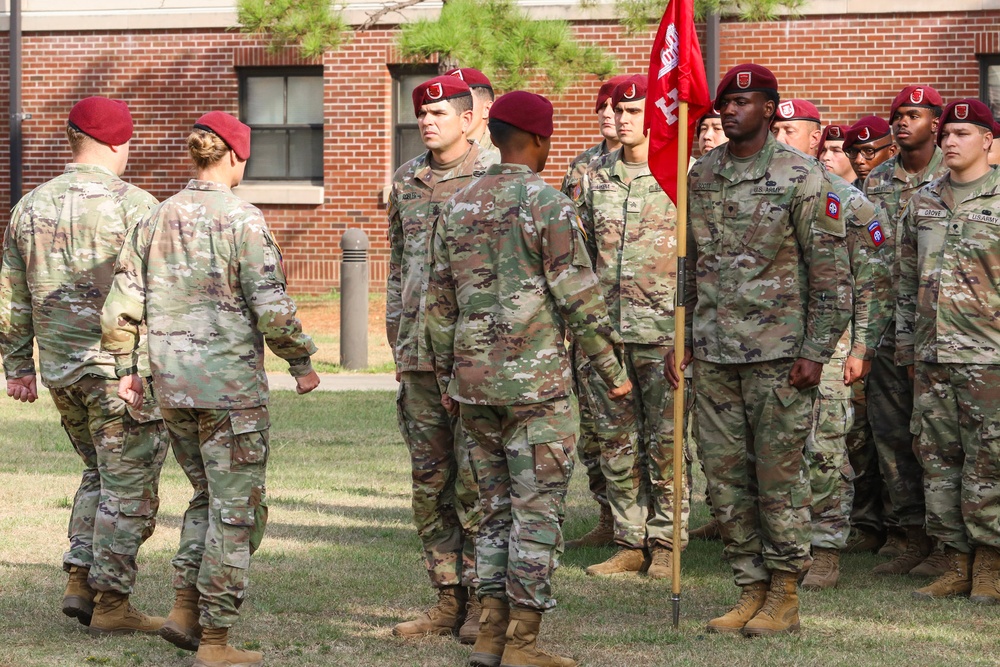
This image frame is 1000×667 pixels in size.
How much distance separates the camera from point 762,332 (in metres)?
6.06

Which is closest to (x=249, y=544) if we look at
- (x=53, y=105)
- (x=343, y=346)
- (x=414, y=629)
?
(x=414, y=629)

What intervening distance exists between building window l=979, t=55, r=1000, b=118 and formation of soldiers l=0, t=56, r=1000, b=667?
10597mm

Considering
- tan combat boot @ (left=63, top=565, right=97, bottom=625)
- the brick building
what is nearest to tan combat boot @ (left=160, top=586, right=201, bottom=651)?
tan combat boot @ (left=63, top=565, right=97, bottom=625)

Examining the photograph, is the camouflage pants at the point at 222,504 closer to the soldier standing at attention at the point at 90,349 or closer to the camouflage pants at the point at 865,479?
the soldier standing at attention at the point at 90,349

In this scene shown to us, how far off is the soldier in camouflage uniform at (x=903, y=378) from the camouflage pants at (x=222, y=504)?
3748 millimetres

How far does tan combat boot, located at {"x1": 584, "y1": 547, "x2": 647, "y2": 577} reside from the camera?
725 centimetres

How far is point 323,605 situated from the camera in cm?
656

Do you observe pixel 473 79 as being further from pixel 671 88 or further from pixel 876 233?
pixel 876 233

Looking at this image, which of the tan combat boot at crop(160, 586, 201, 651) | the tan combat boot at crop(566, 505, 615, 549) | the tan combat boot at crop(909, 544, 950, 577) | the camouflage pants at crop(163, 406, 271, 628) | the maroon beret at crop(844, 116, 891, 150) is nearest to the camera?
the camouflage pants at crop(163, 406, 271, 628)

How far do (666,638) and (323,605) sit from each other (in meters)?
1.66

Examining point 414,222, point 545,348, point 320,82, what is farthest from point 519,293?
point 320,82

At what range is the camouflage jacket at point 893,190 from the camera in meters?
7.59

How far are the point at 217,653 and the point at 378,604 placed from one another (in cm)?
125

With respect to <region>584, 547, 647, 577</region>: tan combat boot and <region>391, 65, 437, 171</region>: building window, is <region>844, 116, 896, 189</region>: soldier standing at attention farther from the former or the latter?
<region>391, 65, 437, 171</region>: building window
